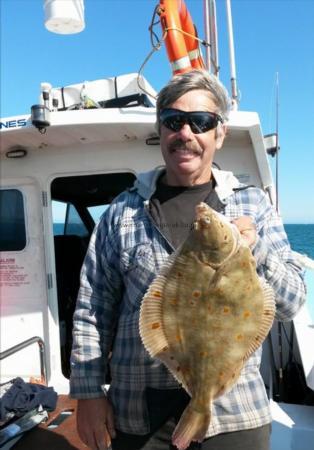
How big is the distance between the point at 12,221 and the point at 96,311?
3.71 meters

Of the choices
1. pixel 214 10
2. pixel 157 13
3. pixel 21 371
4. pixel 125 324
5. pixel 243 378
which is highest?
pixel 214 10

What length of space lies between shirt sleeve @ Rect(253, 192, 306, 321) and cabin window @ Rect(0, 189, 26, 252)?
398cm

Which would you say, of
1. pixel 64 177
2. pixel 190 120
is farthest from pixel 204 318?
pixel 64 177

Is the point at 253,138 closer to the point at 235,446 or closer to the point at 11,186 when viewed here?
the point at 11,186

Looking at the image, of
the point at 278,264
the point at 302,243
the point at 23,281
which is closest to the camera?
the point at 278,264

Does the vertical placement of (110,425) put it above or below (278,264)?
below

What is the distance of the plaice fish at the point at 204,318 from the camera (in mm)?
1604

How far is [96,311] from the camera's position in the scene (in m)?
2.14

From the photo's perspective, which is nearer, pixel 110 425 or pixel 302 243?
pixel 110 425

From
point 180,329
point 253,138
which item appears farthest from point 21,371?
point 180,329

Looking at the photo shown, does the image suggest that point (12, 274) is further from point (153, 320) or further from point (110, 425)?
point (153, 320)

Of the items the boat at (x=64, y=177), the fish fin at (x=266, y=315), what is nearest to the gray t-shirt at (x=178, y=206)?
the fish fin at (x=266, y=315)

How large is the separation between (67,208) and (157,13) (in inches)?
118

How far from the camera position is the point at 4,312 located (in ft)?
17.9
